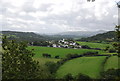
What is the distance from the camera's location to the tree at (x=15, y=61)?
6.18 meters

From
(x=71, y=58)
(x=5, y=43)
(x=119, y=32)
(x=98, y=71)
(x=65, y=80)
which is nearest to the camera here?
(x=119, y=32)

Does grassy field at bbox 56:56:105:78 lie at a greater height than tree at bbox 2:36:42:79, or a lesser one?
lesser

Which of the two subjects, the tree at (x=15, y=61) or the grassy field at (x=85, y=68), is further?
the grassy field at (x=85, y=68)

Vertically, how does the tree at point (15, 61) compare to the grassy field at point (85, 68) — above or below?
above

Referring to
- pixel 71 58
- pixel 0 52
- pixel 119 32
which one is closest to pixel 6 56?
pixel 0 52

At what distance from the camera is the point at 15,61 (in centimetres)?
616

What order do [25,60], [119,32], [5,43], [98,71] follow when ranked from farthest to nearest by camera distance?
[98,71] < [25,60] < [5,43] < [119,32]

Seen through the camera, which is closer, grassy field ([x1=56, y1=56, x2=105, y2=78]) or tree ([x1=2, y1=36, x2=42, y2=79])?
tree ([x1=2, y1=36, x2=42, y2=79])

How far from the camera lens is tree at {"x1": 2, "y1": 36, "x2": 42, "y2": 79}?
6.18 m

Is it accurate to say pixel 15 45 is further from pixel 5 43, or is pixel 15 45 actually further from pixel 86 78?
pixel 86 78

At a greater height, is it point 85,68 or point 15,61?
point 15,61

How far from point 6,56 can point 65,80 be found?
53.9 ft

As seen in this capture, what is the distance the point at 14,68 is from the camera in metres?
6.25

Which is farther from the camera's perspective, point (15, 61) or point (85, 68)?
point (85, 68)
